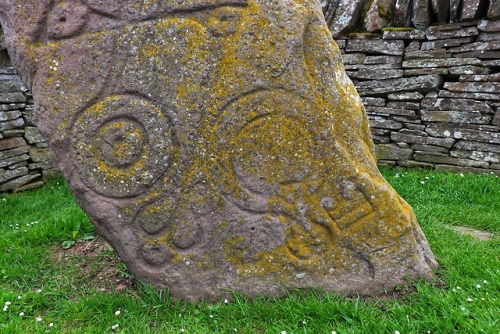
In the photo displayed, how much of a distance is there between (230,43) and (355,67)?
365cm

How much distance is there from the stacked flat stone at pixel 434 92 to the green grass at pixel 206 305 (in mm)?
1810

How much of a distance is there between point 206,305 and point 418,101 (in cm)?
404

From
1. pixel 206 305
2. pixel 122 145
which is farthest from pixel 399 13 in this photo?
pixel 206 305

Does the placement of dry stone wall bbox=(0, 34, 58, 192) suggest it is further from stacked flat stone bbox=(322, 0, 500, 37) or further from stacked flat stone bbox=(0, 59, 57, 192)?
stacked flat stone bbox=(322, 0, 500, 37)

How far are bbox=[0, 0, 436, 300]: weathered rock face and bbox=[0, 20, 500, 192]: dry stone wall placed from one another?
312 cm

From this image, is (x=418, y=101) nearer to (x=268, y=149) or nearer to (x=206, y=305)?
(x=268, y=149)

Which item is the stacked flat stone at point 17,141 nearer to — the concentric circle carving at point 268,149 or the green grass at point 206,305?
the green grass at point 206,305

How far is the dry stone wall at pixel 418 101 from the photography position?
5.02m

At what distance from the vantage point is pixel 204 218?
2.53 meters

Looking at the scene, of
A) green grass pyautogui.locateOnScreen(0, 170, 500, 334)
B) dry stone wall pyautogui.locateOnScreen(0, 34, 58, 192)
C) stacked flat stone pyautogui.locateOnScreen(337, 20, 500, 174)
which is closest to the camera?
green grass pyautogui.locateOnScreen(0, 170, 500, 334)

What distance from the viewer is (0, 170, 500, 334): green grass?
2320mm

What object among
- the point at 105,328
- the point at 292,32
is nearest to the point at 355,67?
the point at 292,32

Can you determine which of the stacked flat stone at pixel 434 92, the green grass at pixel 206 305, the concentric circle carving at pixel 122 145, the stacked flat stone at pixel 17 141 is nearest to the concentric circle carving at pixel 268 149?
the concentric circle carving at pixel 122 145

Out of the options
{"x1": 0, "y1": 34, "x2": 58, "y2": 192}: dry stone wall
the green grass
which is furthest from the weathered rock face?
{"x1": 0, "y1": 34, "x2": 58, "y2": 192}: dry stone wall
